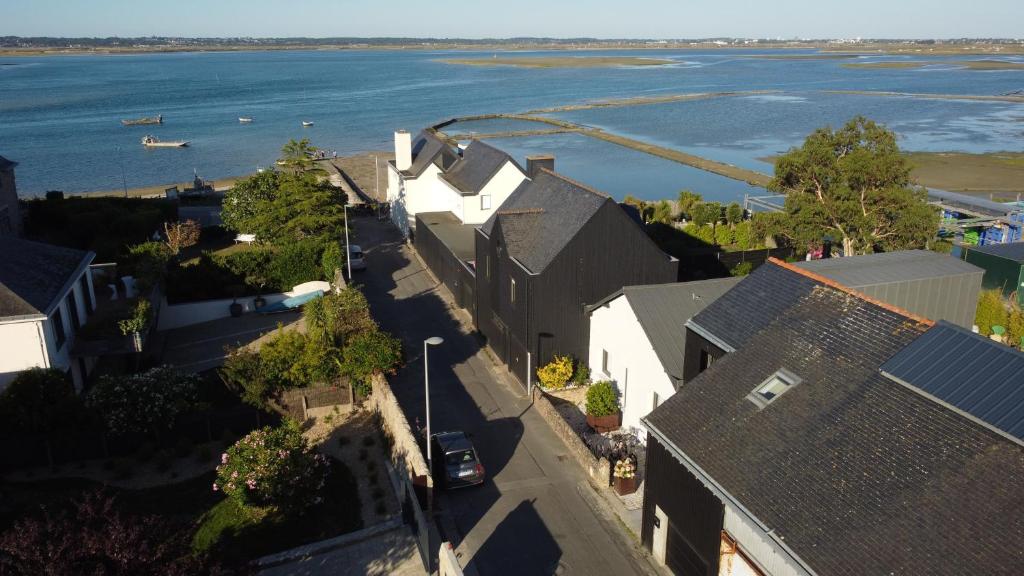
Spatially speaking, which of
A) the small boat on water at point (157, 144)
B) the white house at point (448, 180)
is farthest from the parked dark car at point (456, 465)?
the small boat on water at point (157, 144)

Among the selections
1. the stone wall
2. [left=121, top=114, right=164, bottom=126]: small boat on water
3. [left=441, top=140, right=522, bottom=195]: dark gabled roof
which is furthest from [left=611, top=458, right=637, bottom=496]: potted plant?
[left=121, top=114, right=164, bottom=126]: small boat on water

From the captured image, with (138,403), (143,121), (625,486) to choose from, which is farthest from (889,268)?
(143,121)

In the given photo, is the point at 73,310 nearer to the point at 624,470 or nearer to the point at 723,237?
the point at 624,470

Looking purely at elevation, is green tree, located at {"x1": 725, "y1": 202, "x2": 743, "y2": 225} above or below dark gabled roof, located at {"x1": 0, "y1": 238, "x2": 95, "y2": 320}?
below

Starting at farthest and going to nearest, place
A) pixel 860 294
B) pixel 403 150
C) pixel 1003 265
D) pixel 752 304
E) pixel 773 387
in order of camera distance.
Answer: pixel 403 150 < pixel 1003 265 < pixel 752 304 < pixel 860 294 < pixel 773 387

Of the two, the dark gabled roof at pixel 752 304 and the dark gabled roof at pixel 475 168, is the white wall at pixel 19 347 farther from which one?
the dark gabled roof at pixel 475 168

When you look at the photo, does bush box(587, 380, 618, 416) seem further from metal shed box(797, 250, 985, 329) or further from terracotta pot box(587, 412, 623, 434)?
metal shed box(797, 250, 985, 329)

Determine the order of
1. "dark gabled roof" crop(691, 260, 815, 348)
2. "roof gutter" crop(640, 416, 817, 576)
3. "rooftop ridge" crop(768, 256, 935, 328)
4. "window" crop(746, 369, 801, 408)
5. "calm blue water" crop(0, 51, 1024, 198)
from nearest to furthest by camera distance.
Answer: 1. "roof gutter" crop(640, 416, 817, 576)
2. "rooftop ridge" crop(768, 256, 935, 328)
3. "window" crop(746, 369, 801, 408)
4. "dark gabled roof" crop(691, 260, 815, 348)
5. "calm blue water" crop(0, 51, 1024, 198)

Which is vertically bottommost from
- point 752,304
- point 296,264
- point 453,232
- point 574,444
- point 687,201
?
point 574,444
